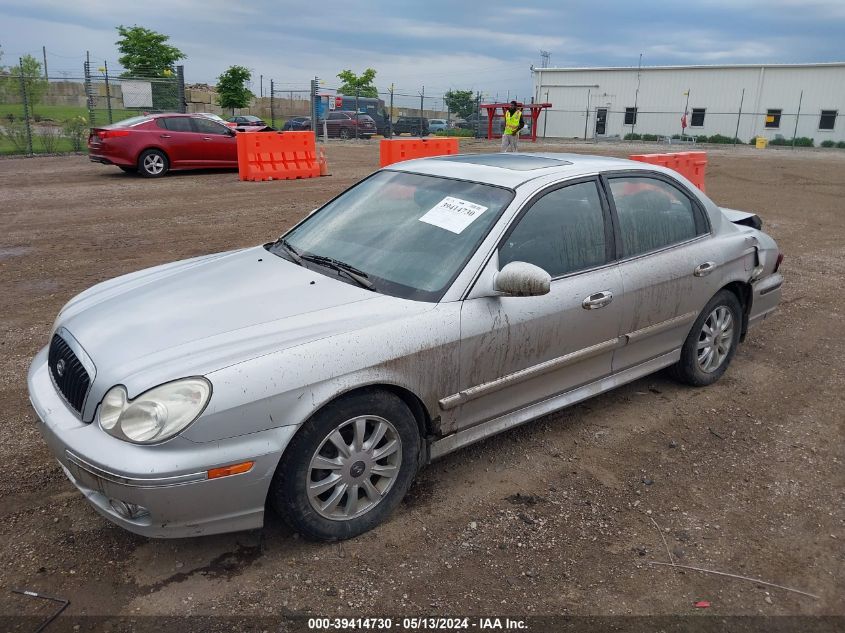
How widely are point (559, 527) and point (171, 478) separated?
178cm

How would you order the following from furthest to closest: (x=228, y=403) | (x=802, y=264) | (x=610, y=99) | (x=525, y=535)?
1. (x=610, y=99)
2. (x=802, y=264)
3. (x=525, y=535)
4. (x=228, y=403)

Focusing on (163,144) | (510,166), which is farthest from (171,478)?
(163,144)

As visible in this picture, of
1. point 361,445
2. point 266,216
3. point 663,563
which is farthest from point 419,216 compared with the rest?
point 266,216

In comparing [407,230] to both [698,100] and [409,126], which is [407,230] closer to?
[409,126]

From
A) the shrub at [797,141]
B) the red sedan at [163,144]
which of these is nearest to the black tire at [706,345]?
the red sedan at [163,144]

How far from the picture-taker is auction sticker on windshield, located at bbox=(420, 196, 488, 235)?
3574mm

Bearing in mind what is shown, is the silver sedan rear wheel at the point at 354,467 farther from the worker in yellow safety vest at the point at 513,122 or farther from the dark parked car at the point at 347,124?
the dark parked car at the point at 347,124

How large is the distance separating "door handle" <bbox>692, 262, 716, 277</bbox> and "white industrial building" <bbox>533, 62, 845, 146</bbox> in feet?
141

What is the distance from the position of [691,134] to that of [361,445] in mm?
48210

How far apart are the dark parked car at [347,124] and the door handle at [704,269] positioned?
30865 mm

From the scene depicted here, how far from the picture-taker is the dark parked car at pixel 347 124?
34.1m

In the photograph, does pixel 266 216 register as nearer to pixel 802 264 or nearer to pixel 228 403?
pixel 802 264

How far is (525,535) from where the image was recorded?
3150mm

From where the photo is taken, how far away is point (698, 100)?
45781 mm
